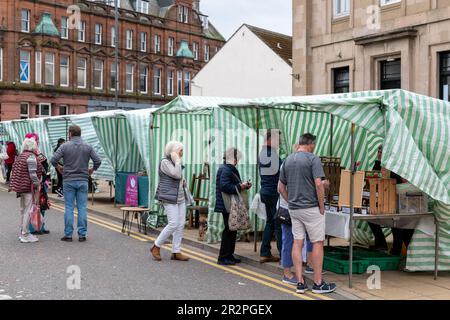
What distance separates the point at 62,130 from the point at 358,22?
10.5 metres

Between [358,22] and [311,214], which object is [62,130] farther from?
[311,214]

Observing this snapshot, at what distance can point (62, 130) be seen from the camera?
68.4 feet

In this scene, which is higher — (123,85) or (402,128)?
(123,85)

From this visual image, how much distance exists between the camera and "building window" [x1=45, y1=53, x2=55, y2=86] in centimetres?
5181

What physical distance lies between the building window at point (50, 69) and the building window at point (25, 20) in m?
2.64

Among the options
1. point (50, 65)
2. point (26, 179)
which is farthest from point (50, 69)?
point (26, 179)

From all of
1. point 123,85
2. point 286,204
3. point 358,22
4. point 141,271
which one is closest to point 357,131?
point 286,204

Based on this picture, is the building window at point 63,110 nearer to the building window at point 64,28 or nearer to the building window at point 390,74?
the building window at point 64,28

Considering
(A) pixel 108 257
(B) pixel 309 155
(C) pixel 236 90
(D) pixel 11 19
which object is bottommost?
(A) pixel 108 257

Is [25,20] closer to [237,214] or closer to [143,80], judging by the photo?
[143,80]

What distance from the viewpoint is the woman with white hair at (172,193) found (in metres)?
9.12

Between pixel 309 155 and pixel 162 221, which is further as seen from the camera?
pixel 162 221

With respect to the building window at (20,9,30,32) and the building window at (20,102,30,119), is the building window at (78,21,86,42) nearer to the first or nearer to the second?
the building window at (20,9,30,32)
